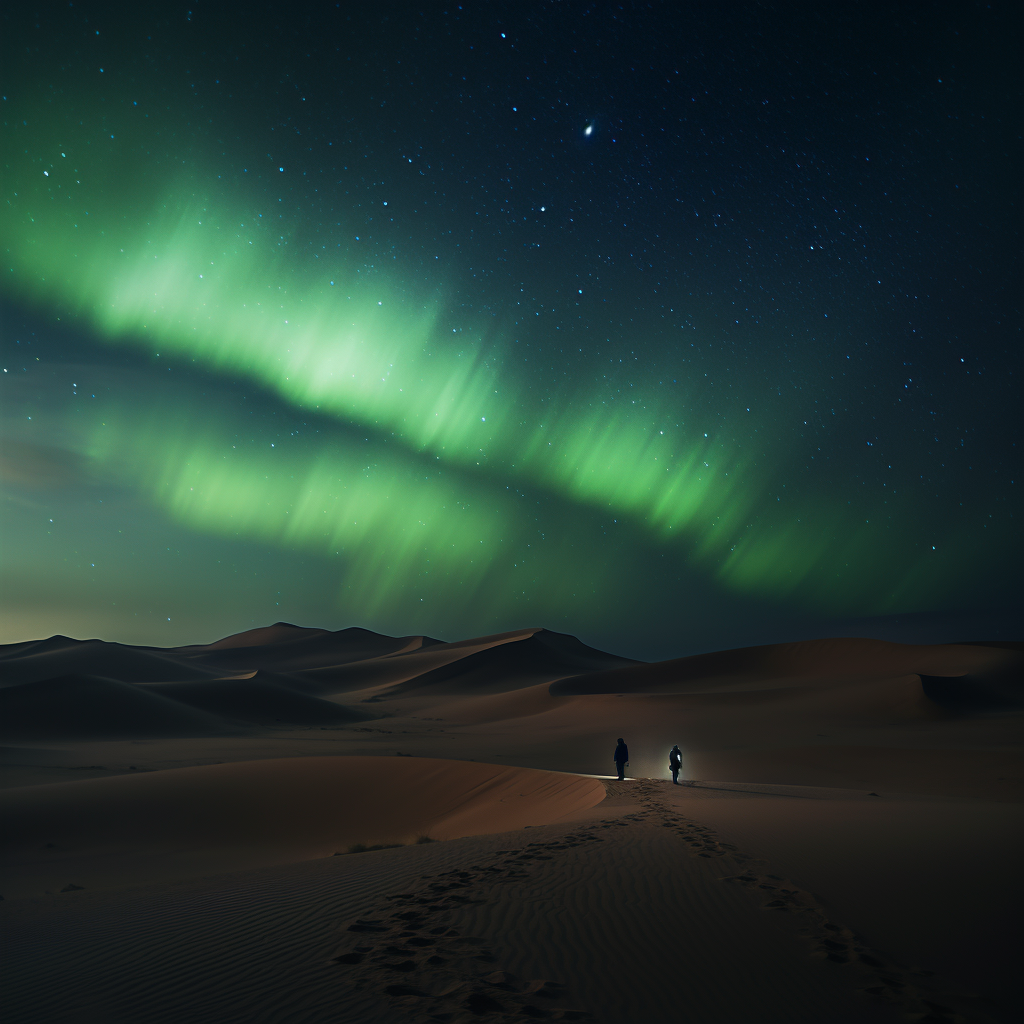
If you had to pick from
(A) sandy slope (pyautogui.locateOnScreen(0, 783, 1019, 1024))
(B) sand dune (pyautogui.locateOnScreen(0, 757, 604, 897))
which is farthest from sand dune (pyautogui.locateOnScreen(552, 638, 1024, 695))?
→ (A) sandy slope (pyautogui.locateOnScreen(0, 783, 1019, 1024))

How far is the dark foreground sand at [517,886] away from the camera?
4.81 metres

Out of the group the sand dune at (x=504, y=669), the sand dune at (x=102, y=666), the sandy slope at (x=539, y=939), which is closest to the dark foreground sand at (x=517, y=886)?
the sandy slope at (x=539, y=939)

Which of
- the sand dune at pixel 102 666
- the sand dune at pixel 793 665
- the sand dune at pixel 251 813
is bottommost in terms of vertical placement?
the sand dune at pixel 251 813

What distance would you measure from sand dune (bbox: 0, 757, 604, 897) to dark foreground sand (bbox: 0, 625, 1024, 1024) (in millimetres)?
103

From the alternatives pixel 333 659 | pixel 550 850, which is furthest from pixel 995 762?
pixel 333 659

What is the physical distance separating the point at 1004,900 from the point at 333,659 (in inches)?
6458

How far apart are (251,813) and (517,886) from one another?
1378cm

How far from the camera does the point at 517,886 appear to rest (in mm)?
7348

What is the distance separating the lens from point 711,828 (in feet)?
35.1

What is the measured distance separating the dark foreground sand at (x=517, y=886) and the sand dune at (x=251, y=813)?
10 centimetres

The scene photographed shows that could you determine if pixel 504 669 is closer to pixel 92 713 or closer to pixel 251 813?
pixel 92 713

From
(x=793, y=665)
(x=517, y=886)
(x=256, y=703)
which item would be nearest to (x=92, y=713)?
(x=256, y=703)

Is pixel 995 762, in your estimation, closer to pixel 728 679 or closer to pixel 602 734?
pixel 602 734

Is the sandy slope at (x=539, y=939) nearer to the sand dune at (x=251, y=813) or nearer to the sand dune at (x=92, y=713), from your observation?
the sand dune at (x=251, y=813)
